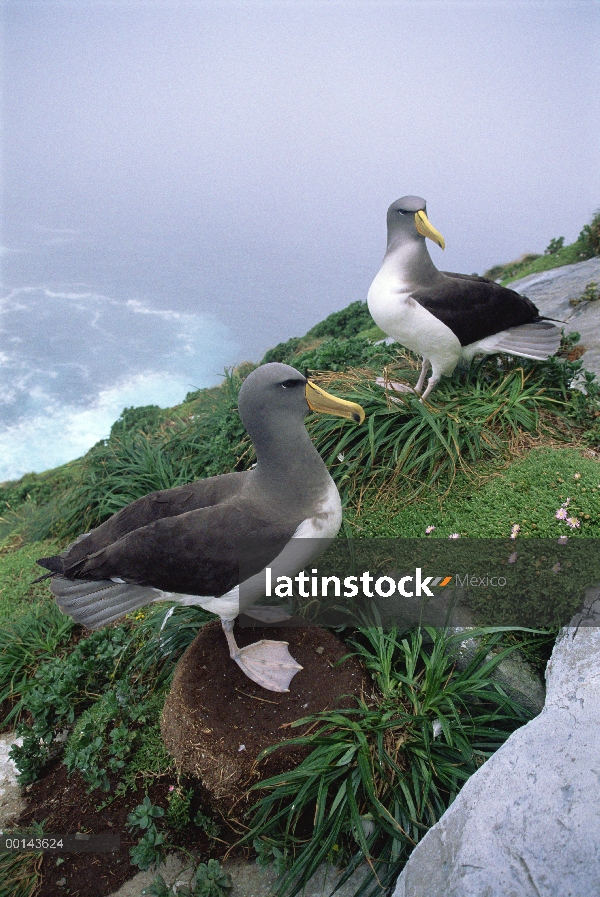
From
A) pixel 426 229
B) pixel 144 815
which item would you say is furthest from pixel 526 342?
pixel 144 815

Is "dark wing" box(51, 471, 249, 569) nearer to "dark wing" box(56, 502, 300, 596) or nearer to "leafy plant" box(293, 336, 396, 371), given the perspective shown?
"dark wing" box(56, 502, 300, 596)

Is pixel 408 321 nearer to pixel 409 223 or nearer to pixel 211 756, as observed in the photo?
pixel 409 223

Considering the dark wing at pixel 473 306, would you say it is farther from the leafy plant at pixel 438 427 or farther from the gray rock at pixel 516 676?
the gray rock at pixel 516 676

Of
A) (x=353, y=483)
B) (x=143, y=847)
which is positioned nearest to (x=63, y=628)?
(x=143, y=847)

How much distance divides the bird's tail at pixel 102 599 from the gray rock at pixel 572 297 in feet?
14.1

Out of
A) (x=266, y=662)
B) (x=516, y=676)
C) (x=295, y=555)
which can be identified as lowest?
(x=516, y=676)

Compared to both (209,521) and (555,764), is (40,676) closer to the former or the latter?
(209,521)

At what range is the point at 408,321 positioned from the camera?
4.98 metres

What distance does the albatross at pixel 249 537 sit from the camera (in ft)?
11.2

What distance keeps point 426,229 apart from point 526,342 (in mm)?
1222

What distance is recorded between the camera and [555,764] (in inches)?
96.5

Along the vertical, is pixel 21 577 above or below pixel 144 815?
above

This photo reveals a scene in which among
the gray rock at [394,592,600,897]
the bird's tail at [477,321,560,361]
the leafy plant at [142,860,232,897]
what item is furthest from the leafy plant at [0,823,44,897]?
the bird's tail at [477,321,560,361]

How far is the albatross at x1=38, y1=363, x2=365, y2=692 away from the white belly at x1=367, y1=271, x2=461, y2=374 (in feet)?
5.56
